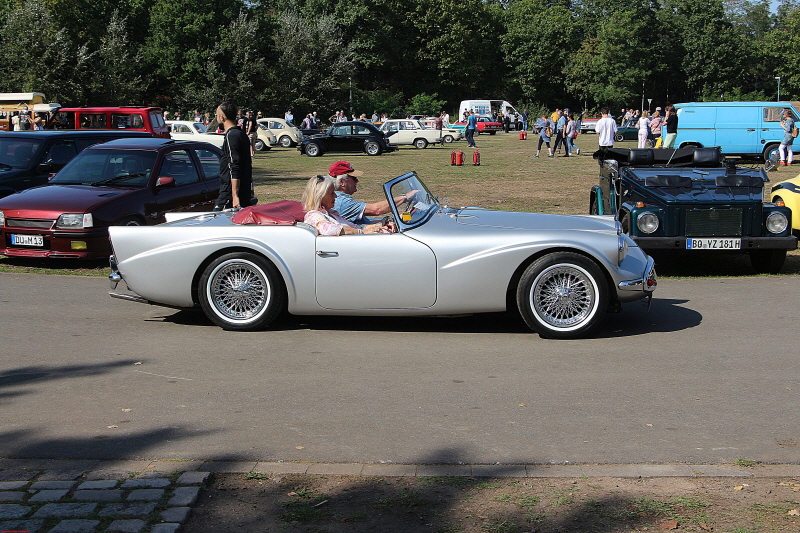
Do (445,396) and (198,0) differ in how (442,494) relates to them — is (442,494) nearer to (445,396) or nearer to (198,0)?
(445,396)

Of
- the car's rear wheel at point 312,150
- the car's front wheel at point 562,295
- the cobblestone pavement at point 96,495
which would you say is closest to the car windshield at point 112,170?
A: the car's front wheel at point 562,295

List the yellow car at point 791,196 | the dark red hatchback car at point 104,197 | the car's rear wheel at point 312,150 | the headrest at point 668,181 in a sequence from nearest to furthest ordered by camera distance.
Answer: the headrest at point 668,181 < the dark red hatchback car at point 104,197 < the yellow car at point 791,196 < the car's rear wheel at point 312,150

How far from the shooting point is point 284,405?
5324 millimetres

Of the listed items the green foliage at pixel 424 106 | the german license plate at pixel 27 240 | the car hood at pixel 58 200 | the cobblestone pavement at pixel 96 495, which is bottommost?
the cobblestone pavement at pixel 96 495

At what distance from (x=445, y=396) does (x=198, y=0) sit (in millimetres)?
62378

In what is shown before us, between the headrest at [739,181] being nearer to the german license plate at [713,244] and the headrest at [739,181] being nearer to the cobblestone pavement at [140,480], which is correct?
the german license plate at [713,244]

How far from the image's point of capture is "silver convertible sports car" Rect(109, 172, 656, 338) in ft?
22.2

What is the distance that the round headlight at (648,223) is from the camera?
32.2 ft

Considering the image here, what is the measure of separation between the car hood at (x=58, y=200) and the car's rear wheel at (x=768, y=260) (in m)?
7.90

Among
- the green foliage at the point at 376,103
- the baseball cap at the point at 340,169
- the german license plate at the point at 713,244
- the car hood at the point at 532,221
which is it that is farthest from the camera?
the green foliage at the point at 376,103

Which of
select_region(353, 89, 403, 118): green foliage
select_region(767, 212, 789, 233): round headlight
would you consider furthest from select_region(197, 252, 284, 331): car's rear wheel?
select_region(353, 89, 403, 118): green foliage

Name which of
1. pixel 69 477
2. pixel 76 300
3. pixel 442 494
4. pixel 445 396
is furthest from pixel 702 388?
pixel 76 300

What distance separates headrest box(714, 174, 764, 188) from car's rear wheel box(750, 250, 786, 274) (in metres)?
0.80

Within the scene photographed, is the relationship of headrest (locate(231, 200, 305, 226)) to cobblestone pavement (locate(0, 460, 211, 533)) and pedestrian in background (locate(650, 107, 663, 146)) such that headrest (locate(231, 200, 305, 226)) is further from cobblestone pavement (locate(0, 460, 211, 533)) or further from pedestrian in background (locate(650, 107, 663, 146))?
pedestrian in background (locate(650, 107, 663, 146))
